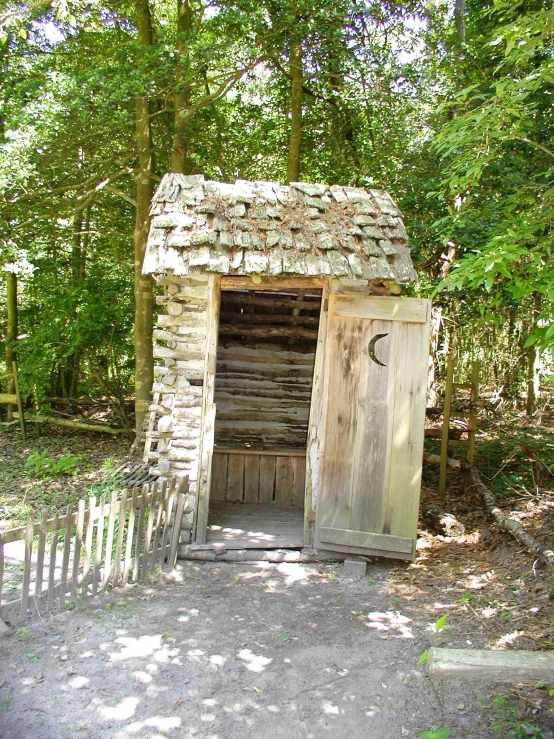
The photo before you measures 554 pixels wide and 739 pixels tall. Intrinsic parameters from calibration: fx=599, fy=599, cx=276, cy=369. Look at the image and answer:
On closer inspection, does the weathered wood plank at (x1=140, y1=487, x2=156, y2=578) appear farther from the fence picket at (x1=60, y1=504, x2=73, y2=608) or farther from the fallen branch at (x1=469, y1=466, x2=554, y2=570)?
the fallen branch at (x1=469, y1=466, x2=554, y2=570)

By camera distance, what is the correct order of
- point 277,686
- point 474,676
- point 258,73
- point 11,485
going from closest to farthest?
1. point 474,676
2. point 277,686
3. point 11,485
4. point 258,73

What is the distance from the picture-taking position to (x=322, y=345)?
6051mm

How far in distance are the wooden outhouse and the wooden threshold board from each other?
0.04m

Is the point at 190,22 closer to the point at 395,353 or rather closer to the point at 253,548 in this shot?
the point at 395,353

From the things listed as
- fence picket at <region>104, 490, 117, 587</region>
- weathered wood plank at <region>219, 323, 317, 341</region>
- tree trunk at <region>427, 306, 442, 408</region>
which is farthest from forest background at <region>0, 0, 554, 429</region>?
fence picket at <region>104, 490, 117, 587</region>

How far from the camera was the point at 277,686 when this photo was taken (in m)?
3.87

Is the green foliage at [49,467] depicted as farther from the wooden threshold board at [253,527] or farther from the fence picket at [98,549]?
the fence picket at [98,549]

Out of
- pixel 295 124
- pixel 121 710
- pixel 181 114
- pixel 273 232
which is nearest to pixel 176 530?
pixel 121 710

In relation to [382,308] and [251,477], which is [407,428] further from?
[251,477]

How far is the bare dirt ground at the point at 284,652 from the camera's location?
3457 mm

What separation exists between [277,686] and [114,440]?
814 cm

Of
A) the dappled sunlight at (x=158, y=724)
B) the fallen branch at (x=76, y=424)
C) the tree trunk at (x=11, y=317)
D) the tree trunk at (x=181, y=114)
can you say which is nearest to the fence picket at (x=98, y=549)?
the dappled sunlight at (x=158, y=724)

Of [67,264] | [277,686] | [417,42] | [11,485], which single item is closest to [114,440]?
[11,485]

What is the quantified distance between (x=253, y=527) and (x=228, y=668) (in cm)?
279
